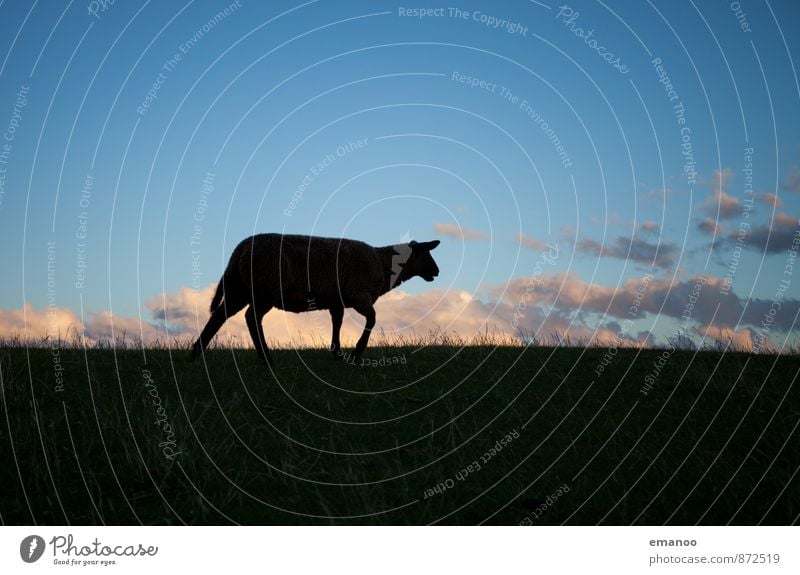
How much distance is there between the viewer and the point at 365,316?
44.9 ft

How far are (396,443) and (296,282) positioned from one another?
571 centimetres

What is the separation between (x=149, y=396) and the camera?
31.7ft

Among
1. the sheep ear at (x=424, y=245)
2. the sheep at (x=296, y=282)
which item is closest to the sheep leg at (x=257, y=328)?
the sheep at (x=296, y=282)

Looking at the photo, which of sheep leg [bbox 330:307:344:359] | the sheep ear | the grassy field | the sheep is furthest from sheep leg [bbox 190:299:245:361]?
the sheep ear

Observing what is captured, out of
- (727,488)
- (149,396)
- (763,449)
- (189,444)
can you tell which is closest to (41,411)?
(149,396)

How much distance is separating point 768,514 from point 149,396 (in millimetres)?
8490

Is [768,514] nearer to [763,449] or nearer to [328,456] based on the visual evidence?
[763,449]

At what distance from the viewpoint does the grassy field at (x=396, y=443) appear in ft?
20.6

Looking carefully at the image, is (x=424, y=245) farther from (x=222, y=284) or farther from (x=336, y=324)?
(x=222, y=284)

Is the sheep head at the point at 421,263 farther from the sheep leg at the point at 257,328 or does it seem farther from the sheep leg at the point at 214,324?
the sheep leg at the point at 214,324

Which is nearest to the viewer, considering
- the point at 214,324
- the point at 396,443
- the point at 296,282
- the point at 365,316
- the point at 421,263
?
the point at 396,443

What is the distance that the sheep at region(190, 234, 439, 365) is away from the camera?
40.4 feet

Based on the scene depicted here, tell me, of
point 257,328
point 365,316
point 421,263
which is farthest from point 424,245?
point 257,328

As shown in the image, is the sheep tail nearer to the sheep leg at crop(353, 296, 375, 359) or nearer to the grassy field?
the grassy field
